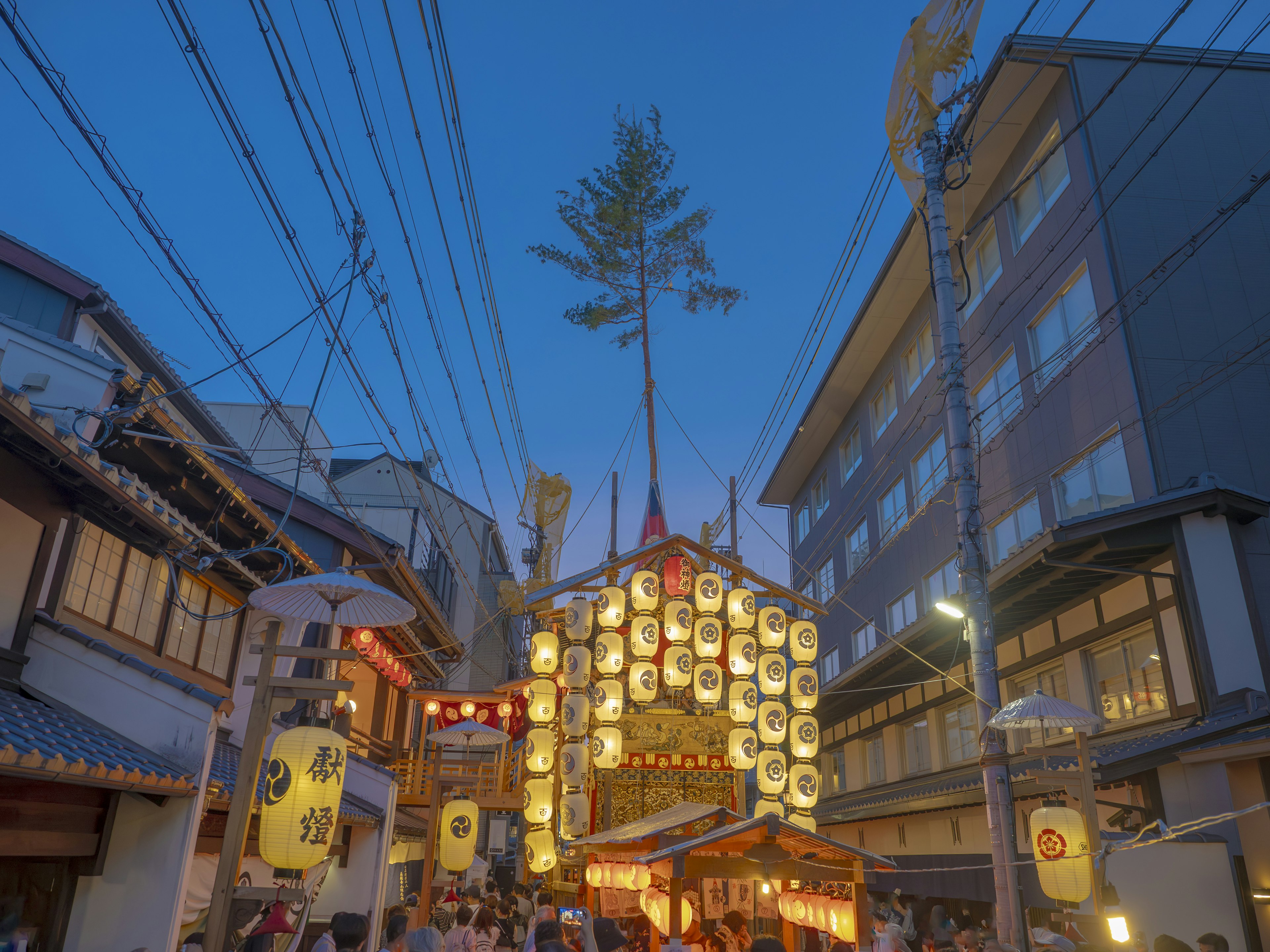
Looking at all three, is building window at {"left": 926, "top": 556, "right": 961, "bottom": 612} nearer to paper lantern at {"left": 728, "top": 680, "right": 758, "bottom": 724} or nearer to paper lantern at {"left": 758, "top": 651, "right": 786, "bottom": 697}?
paper lantern at {"left": 758, "top": 651, "right": 786, "bottom": 697}

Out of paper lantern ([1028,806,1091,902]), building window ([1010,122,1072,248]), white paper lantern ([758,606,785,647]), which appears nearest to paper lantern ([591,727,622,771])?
white paper lantern ([758,606,785,647])

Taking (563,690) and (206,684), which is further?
(563,690)

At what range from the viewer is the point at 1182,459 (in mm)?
13875

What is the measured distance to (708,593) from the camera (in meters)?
20.5

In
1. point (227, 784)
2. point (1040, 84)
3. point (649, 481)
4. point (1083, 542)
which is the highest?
point (1040, 84)

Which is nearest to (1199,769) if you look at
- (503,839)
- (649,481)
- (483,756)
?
(649,481)

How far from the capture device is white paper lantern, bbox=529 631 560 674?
67.5ft

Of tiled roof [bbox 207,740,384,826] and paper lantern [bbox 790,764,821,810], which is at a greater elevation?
paper lantern [bbox 790,764,821,810]

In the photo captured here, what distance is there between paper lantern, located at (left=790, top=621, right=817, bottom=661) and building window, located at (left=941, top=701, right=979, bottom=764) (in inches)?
142

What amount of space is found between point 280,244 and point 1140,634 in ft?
45.8

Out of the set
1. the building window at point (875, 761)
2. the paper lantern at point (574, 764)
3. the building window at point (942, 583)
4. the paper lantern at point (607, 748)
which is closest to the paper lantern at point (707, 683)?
the paper lantern at point (607, 748)

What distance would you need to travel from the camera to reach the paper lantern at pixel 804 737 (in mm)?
19500

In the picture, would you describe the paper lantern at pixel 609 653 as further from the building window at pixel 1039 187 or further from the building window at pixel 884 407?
the building window at pixel 1039 187

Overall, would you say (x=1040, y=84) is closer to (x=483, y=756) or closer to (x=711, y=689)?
(x=711, y=689)
